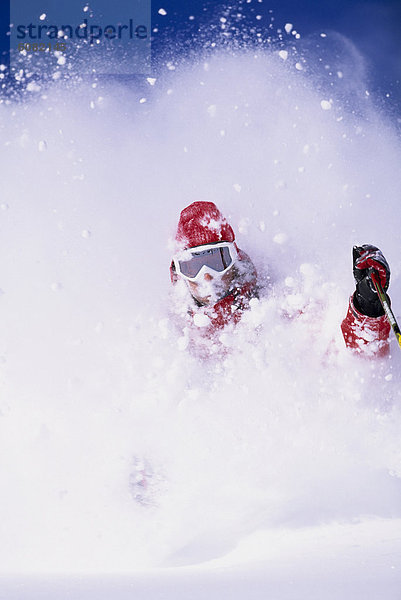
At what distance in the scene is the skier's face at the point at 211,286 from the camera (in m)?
2.14

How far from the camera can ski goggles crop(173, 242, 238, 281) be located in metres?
2.12

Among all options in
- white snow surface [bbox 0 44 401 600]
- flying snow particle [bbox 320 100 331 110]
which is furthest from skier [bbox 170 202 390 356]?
flying snow particle [bbox 320 100 331 110]

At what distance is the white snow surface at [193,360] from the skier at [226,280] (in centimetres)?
12

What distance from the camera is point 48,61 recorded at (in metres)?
3.14

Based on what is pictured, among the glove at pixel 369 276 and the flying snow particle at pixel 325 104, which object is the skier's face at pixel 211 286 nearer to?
the glove at pixel 369 276

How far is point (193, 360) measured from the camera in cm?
249

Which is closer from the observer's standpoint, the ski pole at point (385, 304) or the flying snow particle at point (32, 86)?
the ski pole at point (385, 304)

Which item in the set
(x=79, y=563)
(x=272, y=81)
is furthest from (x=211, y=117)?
(x=79, y=563)

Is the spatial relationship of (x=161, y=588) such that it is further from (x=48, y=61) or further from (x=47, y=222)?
(x=48, y=61)

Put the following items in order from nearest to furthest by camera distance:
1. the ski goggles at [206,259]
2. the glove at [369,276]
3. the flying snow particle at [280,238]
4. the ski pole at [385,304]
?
the ski pole at [385,304]
the glove at [369,276]
the ski goggles at [206,259]
the flying snow particle at [280,238]

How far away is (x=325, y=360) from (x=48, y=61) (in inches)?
93.7

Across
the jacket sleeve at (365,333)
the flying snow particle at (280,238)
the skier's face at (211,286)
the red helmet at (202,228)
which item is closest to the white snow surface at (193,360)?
the flying snow particle at (280,238)

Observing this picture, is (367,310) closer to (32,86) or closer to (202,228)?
(202,228)

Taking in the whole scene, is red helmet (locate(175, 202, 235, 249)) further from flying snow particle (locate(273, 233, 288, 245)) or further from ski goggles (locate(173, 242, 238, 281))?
flying snow particle (locate(273, 233, 288, 245))
